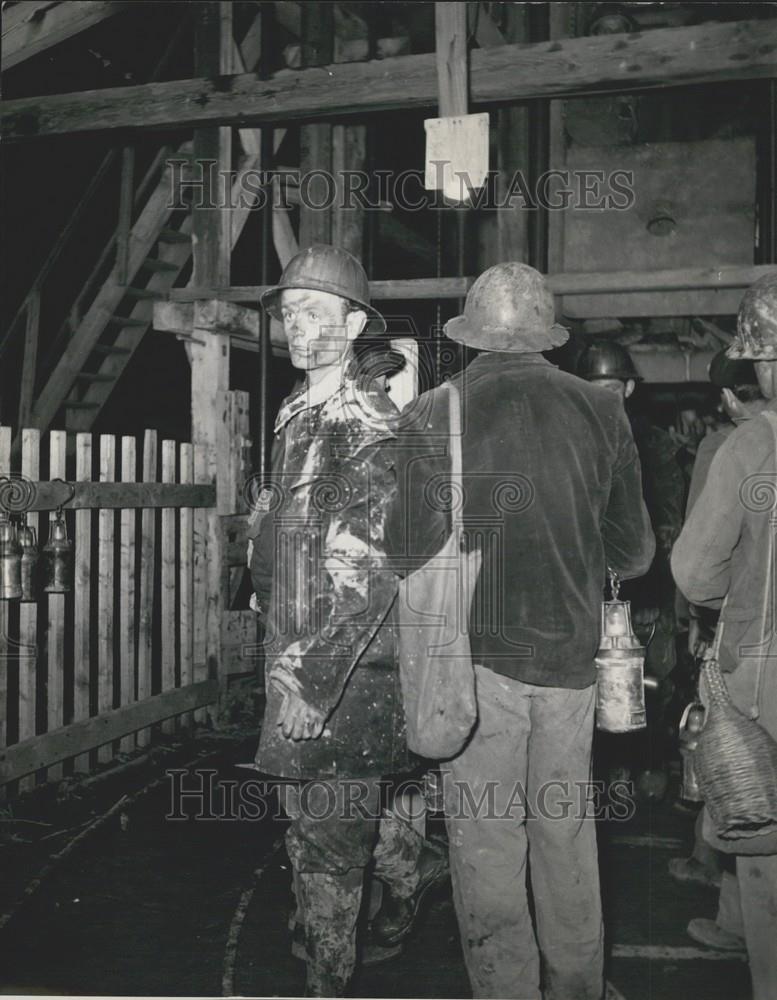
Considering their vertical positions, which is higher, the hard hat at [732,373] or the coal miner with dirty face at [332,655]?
the hard hat at [732,373]

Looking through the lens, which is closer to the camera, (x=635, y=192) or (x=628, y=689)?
(x=628, y=689)

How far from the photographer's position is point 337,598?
3.12 m

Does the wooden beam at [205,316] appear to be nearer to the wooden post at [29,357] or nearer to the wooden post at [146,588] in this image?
the wooden post at [146,588]

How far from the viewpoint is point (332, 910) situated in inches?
124

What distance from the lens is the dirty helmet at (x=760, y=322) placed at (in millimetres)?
3027

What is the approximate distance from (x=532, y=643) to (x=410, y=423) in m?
0.79

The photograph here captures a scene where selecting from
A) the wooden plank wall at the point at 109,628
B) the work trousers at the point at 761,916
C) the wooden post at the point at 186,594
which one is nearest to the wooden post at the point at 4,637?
the wooden plank wall at the point at 109,628

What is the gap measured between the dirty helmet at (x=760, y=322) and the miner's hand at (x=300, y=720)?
5.96 feet

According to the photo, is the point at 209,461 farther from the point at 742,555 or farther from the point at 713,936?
the point at 742,555

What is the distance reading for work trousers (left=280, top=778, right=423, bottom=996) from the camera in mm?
3145

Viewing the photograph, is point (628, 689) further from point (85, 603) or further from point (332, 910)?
point (85, 603)

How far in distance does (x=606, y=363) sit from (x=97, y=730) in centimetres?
386

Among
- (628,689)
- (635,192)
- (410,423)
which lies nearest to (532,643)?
(628,689)

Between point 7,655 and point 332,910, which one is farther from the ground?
point 7,655
